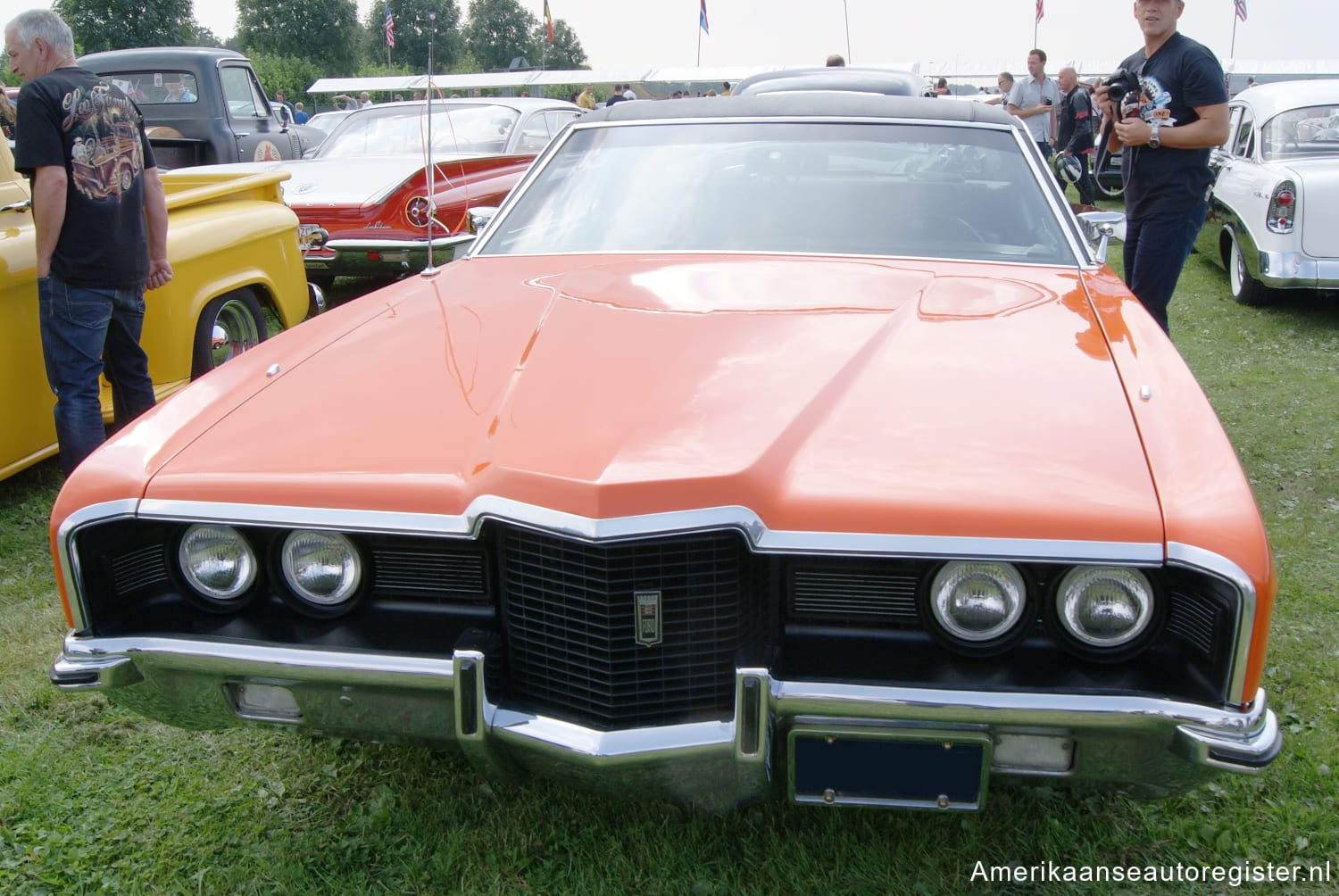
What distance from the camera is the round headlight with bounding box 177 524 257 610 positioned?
1800mm

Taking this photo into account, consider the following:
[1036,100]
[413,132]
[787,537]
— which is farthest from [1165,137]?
[1036,100]

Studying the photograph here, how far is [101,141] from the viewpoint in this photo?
349 cm

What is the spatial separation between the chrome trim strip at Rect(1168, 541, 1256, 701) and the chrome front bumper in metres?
0.11

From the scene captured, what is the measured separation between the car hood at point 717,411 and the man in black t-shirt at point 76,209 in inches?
55.3

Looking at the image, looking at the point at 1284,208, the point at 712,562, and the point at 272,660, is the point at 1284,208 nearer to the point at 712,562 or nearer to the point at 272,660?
the point at 712,562

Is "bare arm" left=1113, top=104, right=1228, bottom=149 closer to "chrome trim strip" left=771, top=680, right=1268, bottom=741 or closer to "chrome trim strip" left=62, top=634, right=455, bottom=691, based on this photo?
"chrome trim strip" left=771, top=680, right=1268, bottom=741

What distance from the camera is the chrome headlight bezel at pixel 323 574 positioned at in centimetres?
178

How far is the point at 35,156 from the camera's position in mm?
3303

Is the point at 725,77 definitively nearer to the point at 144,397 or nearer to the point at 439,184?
the point at 439,184

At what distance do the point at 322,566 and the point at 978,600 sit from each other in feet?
3.63

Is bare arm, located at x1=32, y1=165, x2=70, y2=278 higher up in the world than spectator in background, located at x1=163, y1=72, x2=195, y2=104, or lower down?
lower down

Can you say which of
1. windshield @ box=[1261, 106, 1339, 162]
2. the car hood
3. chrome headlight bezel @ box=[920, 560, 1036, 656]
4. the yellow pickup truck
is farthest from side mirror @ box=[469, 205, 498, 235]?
windshield @ box=[1261, 106, 1339, 162]

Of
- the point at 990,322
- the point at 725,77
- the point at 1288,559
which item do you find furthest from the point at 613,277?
the point at 725,77

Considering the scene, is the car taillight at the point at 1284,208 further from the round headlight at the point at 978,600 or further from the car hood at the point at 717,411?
the round headlight at the point at 978,600
